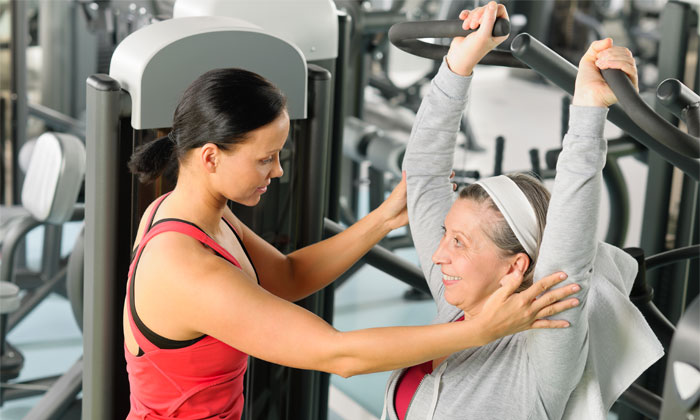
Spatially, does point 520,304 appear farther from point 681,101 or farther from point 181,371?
point 181,371

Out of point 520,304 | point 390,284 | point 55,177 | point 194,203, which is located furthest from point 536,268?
point 390,284

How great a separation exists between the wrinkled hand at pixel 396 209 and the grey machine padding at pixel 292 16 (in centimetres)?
43

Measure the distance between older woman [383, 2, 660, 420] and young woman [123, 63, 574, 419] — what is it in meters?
0.07

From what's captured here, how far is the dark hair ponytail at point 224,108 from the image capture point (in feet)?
4.86

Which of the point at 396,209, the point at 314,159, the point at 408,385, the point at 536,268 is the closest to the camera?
the point at 536,268

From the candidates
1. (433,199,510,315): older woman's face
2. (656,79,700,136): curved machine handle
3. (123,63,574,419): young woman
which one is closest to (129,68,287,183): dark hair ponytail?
(123,63,574,419): young woman

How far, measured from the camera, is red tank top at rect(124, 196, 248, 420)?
5.08ft

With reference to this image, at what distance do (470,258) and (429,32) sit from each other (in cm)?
41

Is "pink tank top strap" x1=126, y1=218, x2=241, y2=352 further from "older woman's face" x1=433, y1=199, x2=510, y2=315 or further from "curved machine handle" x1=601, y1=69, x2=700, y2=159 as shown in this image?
"curved machine handle" x1=601, y1=69, x2=700, y2=159

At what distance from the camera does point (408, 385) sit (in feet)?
5.22

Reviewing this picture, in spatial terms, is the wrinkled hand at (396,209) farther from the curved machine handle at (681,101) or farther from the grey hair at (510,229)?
the curved machine handle at (681,101)

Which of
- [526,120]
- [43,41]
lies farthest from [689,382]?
[43,41]

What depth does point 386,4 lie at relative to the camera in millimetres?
Answer: 5648

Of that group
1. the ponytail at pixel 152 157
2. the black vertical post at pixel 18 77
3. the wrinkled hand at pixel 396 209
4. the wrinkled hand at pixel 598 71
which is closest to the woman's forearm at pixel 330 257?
the wrinkled hand at pixel 396 209
